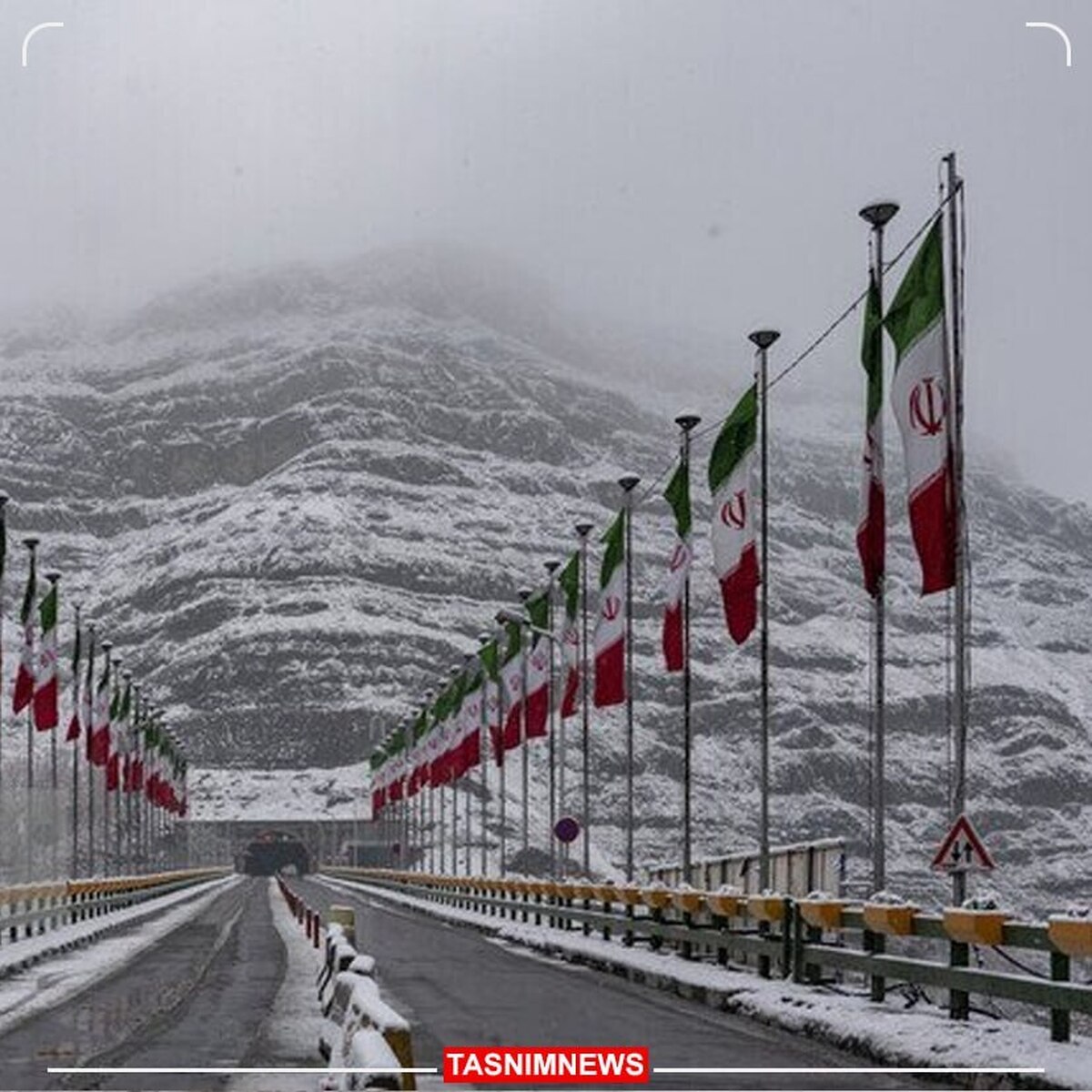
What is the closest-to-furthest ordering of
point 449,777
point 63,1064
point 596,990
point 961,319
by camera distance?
point 63,1064 → point 961,319 → point 596,990 → point 449,777

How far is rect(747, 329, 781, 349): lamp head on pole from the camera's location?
118 feet

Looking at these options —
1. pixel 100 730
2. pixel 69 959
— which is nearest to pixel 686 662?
pixel 69 959

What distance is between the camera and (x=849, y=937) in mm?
31078

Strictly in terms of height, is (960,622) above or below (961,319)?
below

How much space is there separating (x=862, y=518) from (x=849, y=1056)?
10436 mm

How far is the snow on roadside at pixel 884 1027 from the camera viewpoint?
15.8 metres

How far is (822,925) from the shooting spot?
24.0m

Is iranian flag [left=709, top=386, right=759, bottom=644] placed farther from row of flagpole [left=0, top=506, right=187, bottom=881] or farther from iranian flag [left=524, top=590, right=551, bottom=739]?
iranian flag [left=524, top=590, right=551, bottom=739]

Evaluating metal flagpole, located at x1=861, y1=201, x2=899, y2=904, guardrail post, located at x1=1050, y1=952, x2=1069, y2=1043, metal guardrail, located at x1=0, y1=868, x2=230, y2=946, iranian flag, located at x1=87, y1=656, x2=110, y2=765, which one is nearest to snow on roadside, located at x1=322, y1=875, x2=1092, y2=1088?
guardrail post, located at x1=1050, y1=952, x2=1069, y2=1043

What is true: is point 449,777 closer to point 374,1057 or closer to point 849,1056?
point 849,1056

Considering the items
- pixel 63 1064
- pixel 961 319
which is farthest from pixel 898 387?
pixel 63 1064

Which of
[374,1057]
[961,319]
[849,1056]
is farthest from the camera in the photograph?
[961,319]

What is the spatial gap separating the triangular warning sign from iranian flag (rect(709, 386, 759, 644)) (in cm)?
1313

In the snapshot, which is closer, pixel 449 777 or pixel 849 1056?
pixel 849 1056
